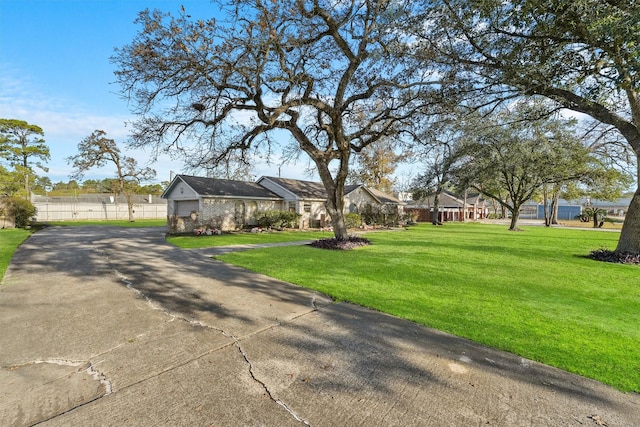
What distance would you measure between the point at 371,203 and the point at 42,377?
26898 mm

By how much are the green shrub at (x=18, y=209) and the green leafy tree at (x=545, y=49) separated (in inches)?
1022

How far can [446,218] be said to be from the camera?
44.0 meters

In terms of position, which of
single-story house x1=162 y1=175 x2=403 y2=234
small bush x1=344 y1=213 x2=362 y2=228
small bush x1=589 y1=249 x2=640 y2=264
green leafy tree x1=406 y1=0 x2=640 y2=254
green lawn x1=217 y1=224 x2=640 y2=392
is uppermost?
green leafy tree x1=406 y1=0 x2=640 y2=254

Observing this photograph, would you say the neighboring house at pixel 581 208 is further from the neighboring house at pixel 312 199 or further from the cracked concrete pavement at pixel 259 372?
the cracked concrete pavement at pixel 259 372

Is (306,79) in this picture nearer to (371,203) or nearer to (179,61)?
(179,61)

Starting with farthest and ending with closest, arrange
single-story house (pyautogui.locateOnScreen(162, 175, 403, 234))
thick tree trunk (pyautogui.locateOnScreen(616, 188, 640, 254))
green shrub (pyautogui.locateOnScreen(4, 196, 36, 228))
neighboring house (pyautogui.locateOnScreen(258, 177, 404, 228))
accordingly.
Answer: neighboring house (pyautogui.locateOnScreen(258, 177, 404, 228)), green shrub (pyautogui.locateOnScreen(4, 196, 36, 228)), single-story house (pyautogui.locateOnScreen(162, 175, 403, 234)), thick tree trunk (pyautogui.locateOnScreen(616, 188, 640, 254))

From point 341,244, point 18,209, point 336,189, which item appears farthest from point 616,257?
point 18,209

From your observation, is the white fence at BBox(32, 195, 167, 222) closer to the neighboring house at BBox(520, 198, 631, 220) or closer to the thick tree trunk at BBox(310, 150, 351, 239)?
the thick tree trunk at BBox(310, 150, 351, 239)

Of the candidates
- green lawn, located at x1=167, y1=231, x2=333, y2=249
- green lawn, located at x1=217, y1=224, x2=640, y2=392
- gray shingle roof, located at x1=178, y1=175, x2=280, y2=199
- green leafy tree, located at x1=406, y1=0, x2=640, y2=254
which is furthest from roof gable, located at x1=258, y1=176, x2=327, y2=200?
green leafy tree, located at x1=406, y1=0, x2=640, y2=254

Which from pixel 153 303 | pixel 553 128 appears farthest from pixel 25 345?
pixel 553 128

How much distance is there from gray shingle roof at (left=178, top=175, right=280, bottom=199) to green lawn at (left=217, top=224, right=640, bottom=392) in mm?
10553

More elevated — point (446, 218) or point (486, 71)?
point (486, 71)

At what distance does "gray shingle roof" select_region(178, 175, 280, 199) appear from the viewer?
64.4ft

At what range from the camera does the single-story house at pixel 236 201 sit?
1900 cm
